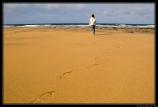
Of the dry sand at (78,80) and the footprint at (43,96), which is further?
the dry sand at (78,80)

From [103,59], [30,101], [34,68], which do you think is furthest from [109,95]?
[103,59]

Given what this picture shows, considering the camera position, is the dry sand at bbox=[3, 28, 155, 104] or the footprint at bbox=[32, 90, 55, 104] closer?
the footprint at bbox=[32, 90, 55, 104]

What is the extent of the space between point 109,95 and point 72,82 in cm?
77

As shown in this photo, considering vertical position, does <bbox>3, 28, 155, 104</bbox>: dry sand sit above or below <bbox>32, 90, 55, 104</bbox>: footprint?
below

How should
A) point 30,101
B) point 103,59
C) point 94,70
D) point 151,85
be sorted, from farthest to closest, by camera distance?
point 103,59 → point 94,70 → point 151,85 → point 30,101

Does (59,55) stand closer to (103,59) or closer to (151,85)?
(103,59)

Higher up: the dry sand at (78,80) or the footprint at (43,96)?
the footprint at (43,96)

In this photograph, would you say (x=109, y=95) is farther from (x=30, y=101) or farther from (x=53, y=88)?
(x=30, y=101)

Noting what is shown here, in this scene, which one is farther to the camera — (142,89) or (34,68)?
(34,68)

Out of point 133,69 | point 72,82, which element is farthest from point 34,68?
point 133,69

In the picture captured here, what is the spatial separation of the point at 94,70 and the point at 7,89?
5.86 feet

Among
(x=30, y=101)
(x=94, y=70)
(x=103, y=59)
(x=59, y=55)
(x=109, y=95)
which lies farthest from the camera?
(x=59, y=55)

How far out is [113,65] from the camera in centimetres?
543

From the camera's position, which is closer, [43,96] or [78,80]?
[43,96]
